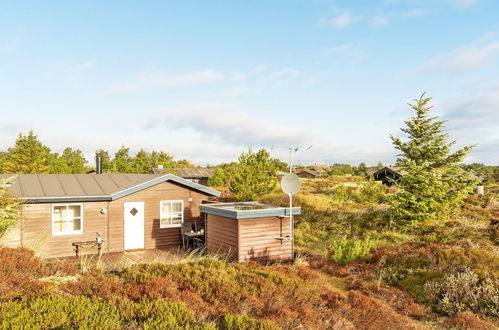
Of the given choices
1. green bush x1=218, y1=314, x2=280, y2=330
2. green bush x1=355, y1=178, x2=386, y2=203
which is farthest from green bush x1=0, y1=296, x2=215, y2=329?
green bush x1=355, y1=178, x2=386, y2=203

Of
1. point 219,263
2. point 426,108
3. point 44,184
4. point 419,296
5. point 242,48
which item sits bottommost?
point 419,296

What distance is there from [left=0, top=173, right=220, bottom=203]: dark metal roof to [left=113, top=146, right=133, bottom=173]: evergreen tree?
31.5 metres

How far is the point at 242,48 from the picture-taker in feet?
52.3

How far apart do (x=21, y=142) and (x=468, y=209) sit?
43.3 metres

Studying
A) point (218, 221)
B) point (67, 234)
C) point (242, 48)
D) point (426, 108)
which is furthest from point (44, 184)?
point (426, 108)

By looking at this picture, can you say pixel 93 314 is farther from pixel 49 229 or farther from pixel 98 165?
pixel 98 165

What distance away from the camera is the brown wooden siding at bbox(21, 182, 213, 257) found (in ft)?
42.4

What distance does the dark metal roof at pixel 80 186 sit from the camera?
1314 cm

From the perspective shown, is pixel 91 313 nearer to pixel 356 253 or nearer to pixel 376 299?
pixel 376 299

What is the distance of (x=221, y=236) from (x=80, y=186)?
275 inches

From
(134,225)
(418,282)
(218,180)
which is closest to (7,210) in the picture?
(134,225)

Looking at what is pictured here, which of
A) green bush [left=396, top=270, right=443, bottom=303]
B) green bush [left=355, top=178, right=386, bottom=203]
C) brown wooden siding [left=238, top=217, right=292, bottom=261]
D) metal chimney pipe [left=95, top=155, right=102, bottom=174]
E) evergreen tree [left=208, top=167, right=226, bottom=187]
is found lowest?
green bush [left=396, top=270, right=443, bottom=303]

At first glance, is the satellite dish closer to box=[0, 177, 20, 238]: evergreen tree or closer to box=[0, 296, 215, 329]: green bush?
box=[0, 296, 215, 329]: green bush

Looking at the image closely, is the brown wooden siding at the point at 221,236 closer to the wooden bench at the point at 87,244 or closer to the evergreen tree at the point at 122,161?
the wooden bench at the point at 87,244
